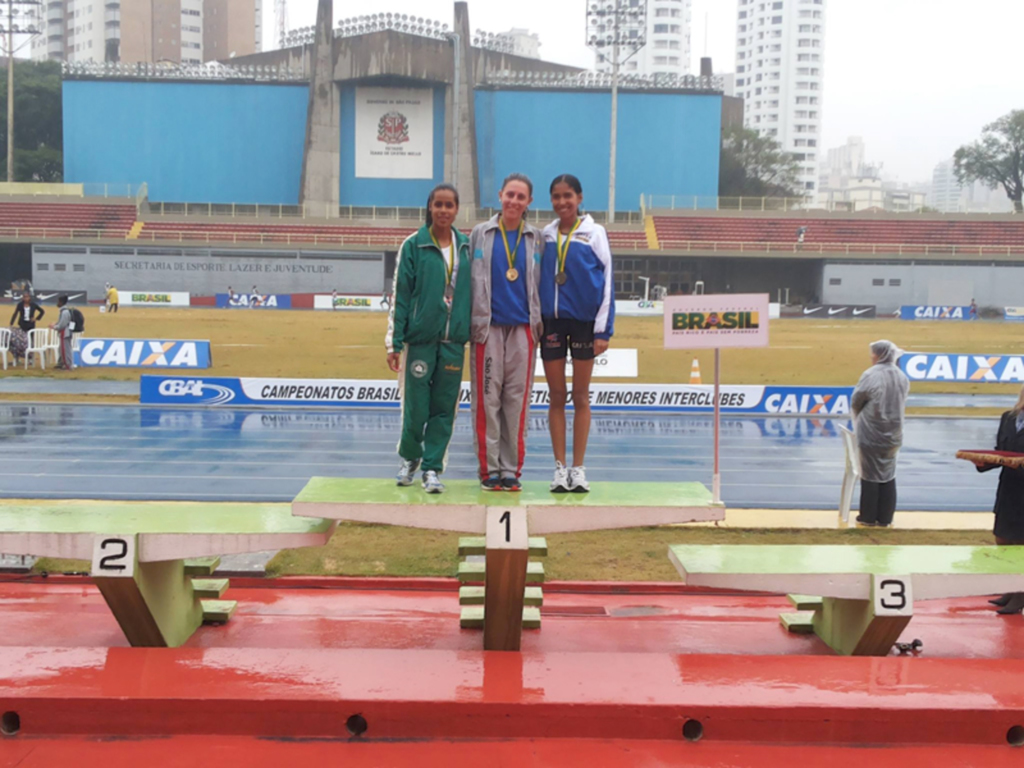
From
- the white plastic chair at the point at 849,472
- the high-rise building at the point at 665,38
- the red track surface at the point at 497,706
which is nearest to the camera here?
the red track surface at the point at 497,706

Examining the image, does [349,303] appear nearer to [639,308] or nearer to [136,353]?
[639,308]

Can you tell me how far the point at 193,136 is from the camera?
55.7 meters

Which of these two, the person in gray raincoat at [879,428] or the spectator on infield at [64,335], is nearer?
the person in gray raincoat at [879,428]

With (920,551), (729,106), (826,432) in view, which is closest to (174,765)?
(920,551)

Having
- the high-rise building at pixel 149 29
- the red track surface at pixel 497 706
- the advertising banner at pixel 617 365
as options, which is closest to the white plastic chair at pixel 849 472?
the red track surface at pixel 497 706

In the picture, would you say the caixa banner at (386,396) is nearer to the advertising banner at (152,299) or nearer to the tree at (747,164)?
the advertising banner at (152,299)

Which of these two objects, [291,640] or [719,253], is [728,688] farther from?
[719,253]

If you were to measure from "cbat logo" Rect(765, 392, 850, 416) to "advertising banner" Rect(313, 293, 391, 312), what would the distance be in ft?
89.7

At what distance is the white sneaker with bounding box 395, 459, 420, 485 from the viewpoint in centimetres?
488

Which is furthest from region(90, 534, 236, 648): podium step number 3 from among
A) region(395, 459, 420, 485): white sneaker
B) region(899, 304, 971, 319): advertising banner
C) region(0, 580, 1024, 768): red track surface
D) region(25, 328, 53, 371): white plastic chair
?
region(899, 304, 971, 319): advertising banner

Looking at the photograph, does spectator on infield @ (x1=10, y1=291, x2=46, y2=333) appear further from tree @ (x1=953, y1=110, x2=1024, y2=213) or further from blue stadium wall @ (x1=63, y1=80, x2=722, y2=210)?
tree @ (x1=953, y1=110, x2=1024, y2=213)

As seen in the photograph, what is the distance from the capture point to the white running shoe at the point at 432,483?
4562mm

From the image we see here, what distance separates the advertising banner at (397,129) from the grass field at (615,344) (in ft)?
62.0

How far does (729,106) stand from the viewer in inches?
3504
